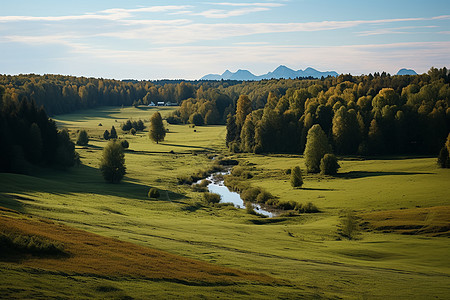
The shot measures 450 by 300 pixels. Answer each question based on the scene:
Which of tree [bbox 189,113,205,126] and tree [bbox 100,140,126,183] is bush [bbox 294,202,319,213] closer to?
tree [bbox 100,140,126,183]

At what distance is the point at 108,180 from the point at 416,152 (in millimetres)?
70868

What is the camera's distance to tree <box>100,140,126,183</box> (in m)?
70.6

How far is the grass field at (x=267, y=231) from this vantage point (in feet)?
71.4

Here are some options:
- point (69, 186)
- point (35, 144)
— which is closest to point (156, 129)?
point (35, 144)

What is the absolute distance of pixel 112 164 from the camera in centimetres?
7069

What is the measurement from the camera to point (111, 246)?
88.3 ft

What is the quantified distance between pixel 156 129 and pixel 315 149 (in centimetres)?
5820

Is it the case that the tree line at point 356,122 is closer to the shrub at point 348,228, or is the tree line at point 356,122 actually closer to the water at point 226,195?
the water at point 226,195

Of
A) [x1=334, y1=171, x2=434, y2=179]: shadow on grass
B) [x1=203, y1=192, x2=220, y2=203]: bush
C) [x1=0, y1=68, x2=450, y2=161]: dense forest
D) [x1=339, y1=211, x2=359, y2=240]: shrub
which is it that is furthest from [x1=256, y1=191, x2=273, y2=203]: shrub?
[x1=0, y1=68, x2=450, y2=161]: dense forest

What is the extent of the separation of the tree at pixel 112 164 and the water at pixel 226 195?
1588 centimetres

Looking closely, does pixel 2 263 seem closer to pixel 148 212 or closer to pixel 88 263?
pixel 88 263

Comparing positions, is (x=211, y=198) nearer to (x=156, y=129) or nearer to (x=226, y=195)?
(x=226, y=195)

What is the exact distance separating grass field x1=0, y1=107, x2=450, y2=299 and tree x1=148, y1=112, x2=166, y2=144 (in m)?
36.9

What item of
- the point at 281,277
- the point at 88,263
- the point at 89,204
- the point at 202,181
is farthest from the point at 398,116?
the point at 88,263
